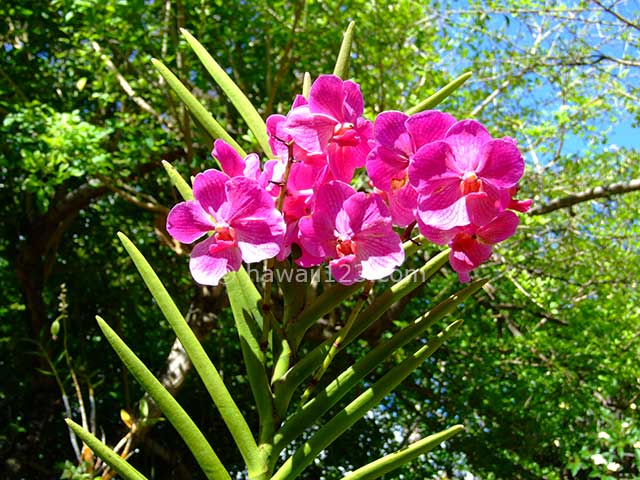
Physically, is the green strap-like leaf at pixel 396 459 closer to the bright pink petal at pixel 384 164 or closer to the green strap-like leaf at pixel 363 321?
the green strap-like leaf at pixel 363 321

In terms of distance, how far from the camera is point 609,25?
3.27 meters

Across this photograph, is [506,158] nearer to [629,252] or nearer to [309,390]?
[309,390]

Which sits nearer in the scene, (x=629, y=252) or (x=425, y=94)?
(x=425, y=94)

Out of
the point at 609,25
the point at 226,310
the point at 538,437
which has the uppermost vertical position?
the point at 609,25

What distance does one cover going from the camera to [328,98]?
0.48m

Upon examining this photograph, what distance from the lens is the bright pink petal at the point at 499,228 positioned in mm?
446

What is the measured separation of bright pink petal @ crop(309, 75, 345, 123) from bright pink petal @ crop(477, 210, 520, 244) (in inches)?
5.6

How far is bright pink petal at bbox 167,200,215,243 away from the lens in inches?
18.7

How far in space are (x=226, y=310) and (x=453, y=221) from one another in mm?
3482

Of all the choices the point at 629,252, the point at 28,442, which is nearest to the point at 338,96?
the point at 629,252

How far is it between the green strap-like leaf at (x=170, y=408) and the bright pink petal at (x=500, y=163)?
0.28 metres

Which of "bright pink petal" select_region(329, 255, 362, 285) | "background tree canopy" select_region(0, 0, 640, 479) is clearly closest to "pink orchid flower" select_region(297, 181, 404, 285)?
"bright pink petal" select_region(329, 255, 362, 285)

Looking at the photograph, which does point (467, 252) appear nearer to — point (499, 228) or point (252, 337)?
point (499, 228)

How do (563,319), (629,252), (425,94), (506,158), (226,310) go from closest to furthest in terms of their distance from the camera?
1. (506,158)
2. (425,94)
3. (629,252)
4. (563,319)
5. (226,310)
